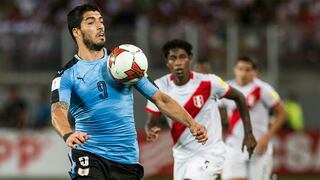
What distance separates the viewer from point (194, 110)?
32.0 feet

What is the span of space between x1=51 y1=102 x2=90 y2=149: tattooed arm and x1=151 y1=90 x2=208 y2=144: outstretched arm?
854 millimetres

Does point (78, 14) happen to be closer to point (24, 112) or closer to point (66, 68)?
point (66, 68)

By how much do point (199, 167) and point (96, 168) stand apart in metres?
2.27

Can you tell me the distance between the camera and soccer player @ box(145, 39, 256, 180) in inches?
381

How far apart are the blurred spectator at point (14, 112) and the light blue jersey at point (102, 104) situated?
495 inches

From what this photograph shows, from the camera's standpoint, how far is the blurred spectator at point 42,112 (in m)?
20.3

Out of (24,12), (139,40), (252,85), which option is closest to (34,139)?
(139,40)

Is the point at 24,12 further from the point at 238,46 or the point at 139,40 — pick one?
the point at 238,46

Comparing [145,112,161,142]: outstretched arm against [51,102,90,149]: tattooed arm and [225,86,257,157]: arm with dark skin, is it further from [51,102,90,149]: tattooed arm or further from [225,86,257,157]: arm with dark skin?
[51,102,90,149]: tattooed arm

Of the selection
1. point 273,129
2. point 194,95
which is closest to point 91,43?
point 194,95

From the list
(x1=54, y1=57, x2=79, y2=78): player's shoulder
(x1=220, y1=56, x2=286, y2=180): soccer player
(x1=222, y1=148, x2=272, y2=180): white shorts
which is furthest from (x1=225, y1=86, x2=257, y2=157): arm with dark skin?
(x1=54, y1=57, x2=79, y2=78): player's shoulder

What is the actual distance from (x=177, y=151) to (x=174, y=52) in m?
1.14

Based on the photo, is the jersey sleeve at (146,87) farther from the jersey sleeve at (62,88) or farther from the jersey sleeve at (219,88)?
the jersey sleeve at (219,88)

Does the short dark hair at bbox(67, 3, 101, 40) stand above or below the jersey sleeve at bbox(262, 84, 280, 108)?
above
